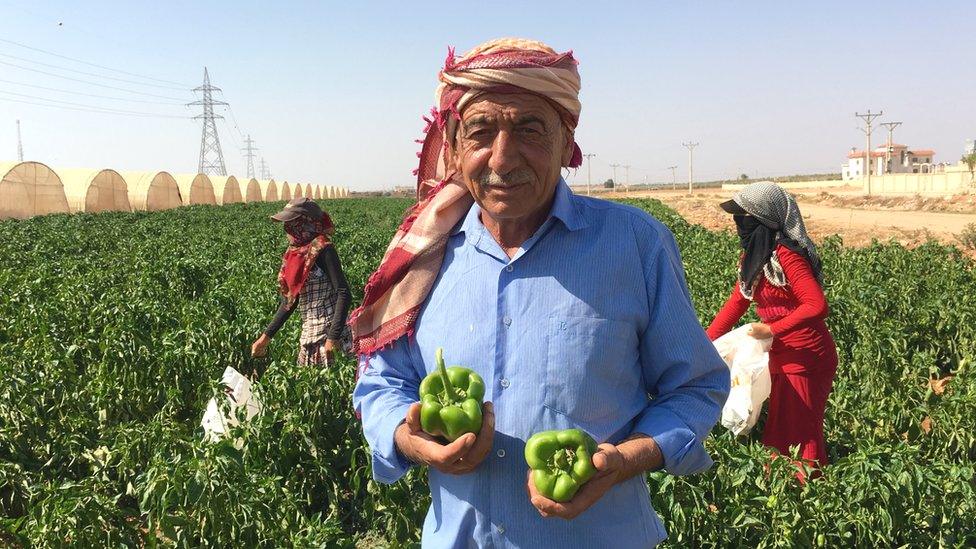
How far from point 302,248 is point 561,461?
3.90m

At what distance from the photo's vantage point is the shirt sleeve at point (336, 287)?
502 cm

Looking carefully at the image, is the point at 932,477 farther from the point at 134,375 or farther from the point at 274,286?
the point at 274,286

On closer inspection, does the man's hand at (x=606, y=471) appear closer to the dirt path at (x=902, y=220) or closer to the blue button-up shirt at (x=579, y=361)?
the blue button-up shirt at (x=579, y=361)

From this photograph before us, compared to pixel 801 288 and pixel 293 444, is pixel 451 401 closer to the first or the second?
pixel 293 444

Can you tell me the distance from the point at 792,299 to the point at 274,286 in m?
6.40

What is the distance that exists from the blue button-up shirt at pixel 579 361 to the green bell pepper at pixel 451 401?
0.31ft

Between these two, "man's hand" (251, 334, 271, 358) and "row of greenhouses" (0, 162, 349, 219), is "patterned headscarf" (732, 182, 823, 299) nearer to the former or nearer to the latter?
"man's hand" (251, 334, 271, 358)

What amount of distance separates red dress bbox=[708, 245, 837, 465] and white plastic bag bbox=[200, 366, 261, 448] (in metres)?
2.98

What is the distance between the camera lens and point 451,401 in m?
1.74

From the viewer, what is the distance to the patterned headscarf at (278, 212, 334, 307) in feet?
16.6

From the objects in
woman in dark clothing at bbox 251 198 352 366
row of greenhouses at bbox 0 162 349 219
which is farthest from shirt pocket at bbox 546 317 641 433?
row of greenhouses at bbox 0 162 349 219

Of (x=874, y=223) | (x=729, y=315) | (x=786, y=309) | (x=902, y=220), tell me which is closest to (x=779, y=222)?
(x=786, y=309)

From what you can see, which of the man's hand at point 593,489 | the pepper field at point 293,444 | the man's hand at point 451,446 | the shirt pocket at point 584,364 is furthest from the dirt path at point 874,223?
the man's hand at point 451,446

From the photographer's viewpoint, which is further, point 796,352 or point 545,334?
point 796,352
